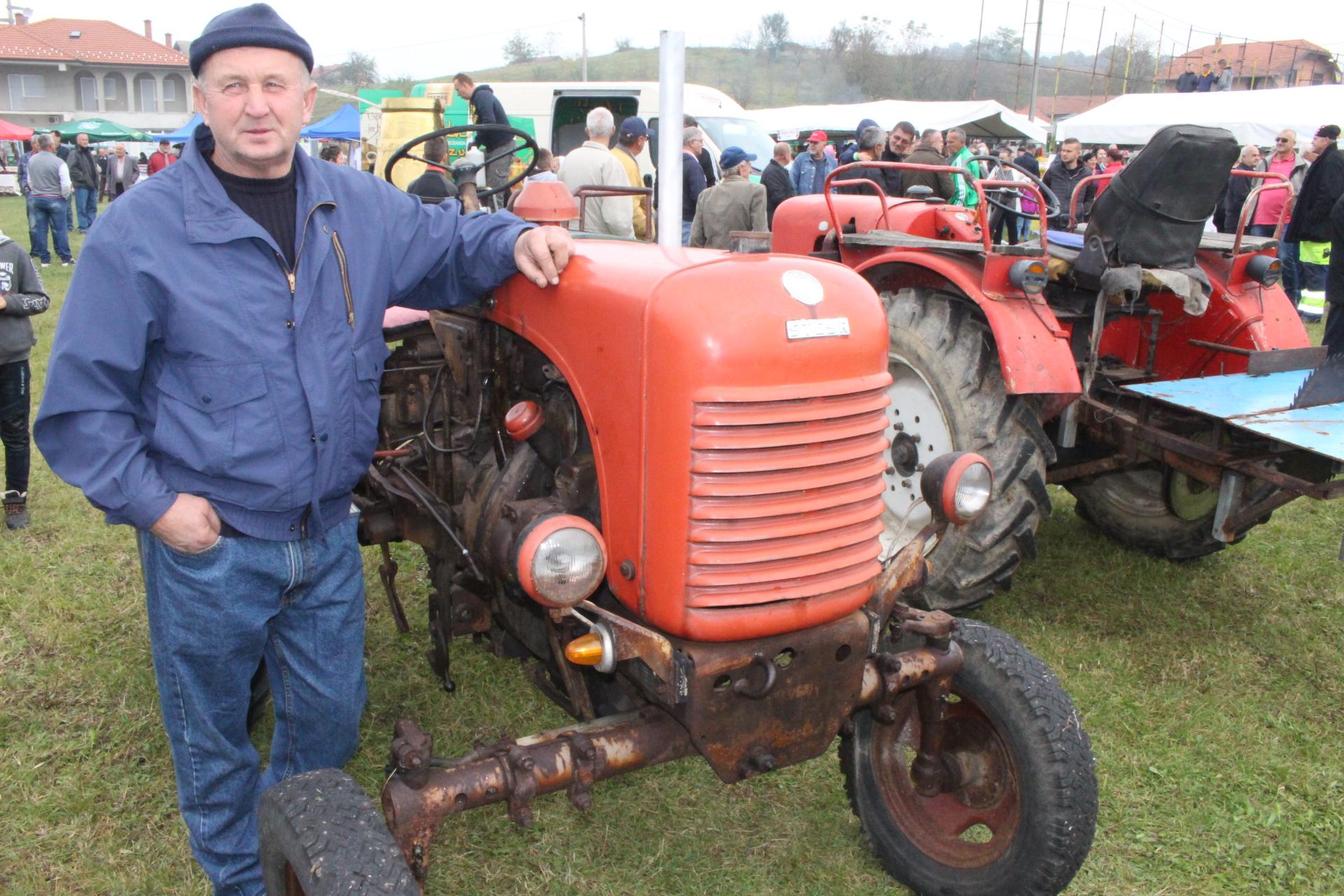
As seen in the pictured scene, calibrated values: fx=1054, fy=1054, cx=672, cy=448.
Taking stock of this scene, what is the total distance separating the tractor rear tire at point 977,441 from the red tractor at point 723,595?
1102mm

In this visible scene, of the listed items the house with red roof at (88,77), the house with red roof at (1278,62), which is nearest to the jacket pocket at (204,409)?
the house with red roof at (1278,62)

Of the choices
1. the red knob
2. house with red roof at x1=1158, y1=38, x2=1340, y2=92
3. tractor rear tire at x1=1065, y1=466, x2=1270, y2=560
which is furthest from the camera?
house with red roof at x1=1158, y1=38, x2=1340, y2=92

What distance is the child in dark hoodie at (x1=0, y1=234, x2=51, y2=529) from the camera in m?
4.41

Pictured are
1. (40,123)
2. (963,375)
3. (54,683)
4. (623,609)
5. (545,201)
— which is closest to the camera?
(623,609)

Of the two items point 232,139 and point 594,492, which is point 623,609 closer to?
point 594,492

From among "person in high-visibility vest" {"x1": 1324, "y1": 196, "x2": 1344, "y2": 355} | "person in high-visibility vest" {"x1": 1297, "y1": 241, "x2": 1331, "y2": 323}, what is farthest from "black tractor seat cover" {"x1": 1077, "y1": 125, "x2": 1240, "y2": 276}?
"person in high-visibility vest" {"x1": 1297, "y1": 241, "x2": 1331, "y2": 323}

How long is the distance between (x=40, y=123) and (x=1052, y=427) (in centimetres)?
6407

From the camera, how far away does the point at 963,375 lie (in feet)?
12.0

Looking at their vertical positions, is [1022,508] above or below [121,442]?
below

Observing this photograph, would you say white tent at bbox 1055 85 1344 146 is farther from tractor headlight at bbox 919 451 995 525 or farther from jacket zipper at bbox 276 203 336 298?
jacket zipper at bbox 276 203 336 298

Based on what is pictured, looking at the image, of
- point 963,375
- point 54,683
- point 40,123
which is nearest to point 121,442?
point 54,683

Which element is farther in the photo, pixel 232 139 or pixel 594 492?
pixel 594 492

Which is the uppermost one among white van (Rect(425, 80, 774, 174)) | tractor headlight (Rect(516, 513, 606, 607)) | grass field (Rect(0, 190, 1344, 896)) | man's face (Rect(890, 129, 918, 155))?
white van (Rect(425, 80, 774, 174))

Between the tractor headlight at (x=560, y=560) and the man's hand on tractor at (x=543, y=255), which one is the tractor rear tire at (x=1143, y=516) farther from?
the tractor headlight at (x=560, y=560)
